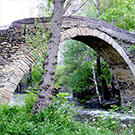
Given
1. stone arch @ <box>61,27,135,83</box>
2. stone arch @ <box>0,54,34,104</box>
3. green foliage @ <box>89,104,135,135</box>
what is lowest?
green foliage @ <box>89,104,135,135</box>

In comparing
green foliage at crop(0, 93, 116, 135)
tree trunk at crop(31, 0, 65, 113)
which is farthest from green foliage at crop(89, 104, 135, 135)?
tree trunk at crop(31, 0, 65, 113)

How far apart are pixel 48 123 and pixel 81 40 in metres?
4.35

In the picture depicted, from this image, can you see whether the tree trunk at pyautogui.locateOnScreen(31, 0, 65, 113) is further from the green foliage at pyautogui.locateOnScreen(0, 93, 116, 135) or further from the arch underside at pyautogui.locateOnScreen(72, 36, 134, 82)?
the arch underside at pyautogui.locateOnScreen(72, 36, 134, 82)

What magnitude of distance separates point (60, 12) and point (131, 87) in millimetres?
5617

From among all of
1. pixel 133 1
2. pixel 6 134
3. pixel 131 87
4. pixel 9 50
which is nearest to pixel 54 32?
pixel 9 50

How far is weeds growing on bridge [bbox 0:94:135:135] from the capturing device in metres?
2.28

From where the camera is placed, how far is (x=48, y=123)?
8.03 ft

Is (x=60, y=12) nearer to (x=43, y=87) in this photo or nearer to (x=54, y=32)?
(x=54, y=32)

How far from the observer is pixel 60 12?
137 inches

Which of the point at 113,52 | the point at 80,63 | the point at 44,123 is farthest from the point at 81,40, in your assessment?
the point at 80,63

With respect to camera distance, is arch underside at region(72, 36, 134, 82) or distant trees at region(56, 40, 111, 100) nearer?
arch underside at region(72, 36, 134, 82)

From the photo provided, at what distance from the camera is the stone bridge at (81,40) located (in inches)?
Result: 162

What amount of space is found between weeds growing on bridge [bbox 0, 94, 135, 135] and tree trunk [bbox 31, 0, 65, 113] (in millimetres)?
212

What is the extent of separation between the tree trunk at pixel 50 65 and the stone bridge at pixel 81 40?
445 mm
